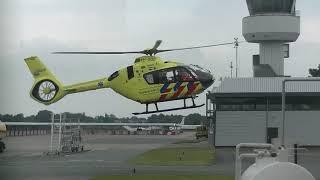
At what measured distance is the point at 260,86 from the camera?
79.2 m

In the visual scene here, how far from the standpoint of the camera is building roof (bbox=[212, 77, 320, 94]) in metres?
76.6

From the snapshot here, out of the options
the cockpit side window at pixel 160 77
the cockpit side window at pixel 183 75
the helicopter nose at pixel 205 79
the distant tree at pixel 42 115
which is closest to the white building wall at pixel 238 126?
the distant tree at pixel 42 115

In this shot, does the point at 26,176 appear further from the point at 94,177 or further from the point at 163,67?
the point at 163,67

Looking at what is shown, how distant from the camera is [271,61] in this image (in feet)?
372

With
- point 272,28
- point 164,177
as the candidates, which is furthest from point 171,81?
point 272,28

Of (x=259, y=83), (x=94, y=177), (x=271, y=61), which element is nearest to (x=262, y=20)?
(x=271, y=61)

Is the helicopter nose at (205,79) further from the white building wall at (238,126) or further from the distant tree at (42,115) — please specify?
the white building wall at (238,126)

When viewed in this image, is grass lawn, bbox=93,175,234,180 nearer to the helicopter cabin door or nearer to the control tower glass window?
the helicopter cabin door

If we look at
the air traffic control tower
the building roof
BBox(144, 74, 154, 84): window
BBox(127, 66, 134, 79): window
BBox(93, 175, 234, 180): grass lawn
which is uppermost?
the air traffic control tower

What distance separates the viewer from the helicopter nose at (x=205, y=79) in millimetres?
30281

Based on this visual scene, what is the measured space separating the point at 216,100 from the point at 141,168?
34733 millimetres

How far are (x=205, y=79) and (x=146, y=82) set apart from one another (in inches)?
118

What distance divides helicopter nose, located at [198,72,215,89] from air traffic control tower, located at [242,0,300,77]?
80037 mm

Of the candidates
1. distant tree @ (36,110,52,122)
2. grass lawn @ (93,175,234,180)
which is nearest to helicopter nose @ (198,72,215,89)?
grass lawn @ (93,175,234,180)
